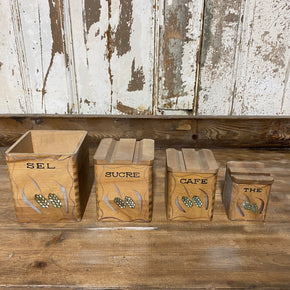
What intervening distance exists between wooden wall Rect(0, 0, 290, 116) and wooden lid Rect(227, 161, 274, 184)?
1.32ft

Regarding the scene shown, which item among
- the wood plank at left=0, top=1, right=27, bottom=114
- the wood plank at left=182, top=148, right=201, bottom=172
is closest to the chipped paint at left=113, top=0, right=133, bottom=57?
the wood plank at left=0, top=1, right=27, bottom=114

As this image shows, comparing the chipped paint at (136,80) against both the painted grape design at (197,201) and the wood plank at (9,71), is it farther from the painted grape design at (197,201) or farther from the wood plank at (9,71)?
the painted grape design at (197,201)

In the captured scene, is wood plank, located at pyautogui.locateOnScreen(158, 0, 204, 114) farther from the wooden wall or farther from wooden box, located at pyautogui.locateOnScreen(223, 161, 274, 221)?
wooden box, located at pyautogui.locateOnScreen(223, 161, 274, 221)

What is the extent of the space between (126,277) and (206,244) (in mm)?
218

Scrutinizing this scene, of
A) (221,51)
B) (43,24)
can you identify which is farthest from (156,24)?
(43,24)

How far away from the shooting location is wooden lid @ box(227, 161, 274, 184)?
745 mm

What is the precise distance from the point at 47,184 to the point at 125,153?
22 cm

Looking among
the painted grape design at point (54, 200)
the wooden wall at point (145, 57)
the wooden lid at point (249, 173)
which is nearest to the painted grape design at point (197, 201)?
the wooden lid at point (249, 173)

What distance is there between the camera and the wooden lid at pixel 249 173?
29.3 inches

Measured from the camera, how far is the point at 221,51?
1.08 metres

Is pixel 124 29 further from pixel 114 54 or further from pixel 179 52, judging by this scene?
pixel 179 52

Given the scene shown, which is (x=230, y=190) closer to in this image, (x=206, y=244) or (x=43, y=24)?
(x=206, y=244)

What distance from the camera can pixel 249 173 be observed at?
771 millimetres

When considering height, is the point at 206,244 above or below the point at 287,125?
below
